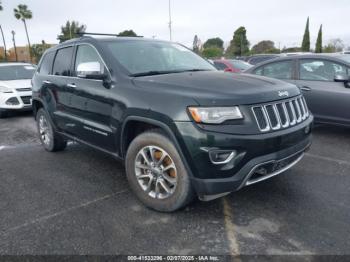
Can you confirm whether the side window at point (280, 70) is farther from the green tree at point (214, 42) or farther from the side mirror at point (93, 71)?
the green tree at point (214, 42)

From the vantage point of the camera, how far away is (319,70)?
5.73 m

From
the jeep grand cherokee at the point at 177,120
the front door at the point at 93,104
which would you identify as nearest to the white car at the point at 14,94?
the jeep grand cherokee at the point at 177,120

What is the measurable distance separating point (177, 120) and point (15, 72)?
860cm

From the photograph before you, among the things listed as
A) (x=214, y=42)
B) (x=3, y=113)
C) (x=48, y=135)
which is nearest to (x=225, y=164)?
(x=48, y=135)

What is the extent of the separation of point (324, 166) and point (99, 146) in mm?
2983

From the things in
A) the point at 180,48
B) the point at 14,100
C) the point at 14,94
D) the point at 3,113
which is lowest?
the point at 3,113

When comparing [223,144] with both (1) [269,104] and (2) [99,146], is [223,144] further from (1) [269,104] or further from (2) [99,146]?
(2) [99,146]

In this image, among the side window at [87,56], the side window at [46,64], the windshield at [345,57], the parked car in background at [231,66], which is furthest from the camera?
the parked car in background at [231,66]

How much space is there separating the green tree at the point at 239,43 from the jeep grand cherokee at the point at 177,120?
156ft

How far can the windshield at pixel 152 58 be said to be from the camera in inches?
145

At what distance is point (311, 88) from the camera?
5.70 meters

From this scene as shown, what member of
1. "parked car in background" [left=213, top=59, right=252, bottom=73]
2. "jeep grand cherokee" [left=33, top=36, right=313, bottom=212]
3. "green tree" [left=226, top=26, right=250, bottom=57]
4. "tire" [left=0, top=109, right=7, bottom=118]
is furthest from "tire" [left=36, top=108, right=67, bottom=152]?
"green tree" [left=226, top=26, right=250, bottom=57]

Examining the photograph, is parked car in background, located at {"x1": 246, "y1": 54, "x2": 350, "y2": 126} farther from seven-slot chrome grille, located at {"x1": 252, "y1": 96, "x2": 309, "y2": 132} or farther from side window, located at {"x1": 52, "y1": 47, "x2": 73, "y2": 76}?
side window, located at {"x1": 52, "y1": 47, "x2": 73, "y2": 76}

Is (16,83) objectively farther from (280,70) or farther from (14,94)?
(280,70)
